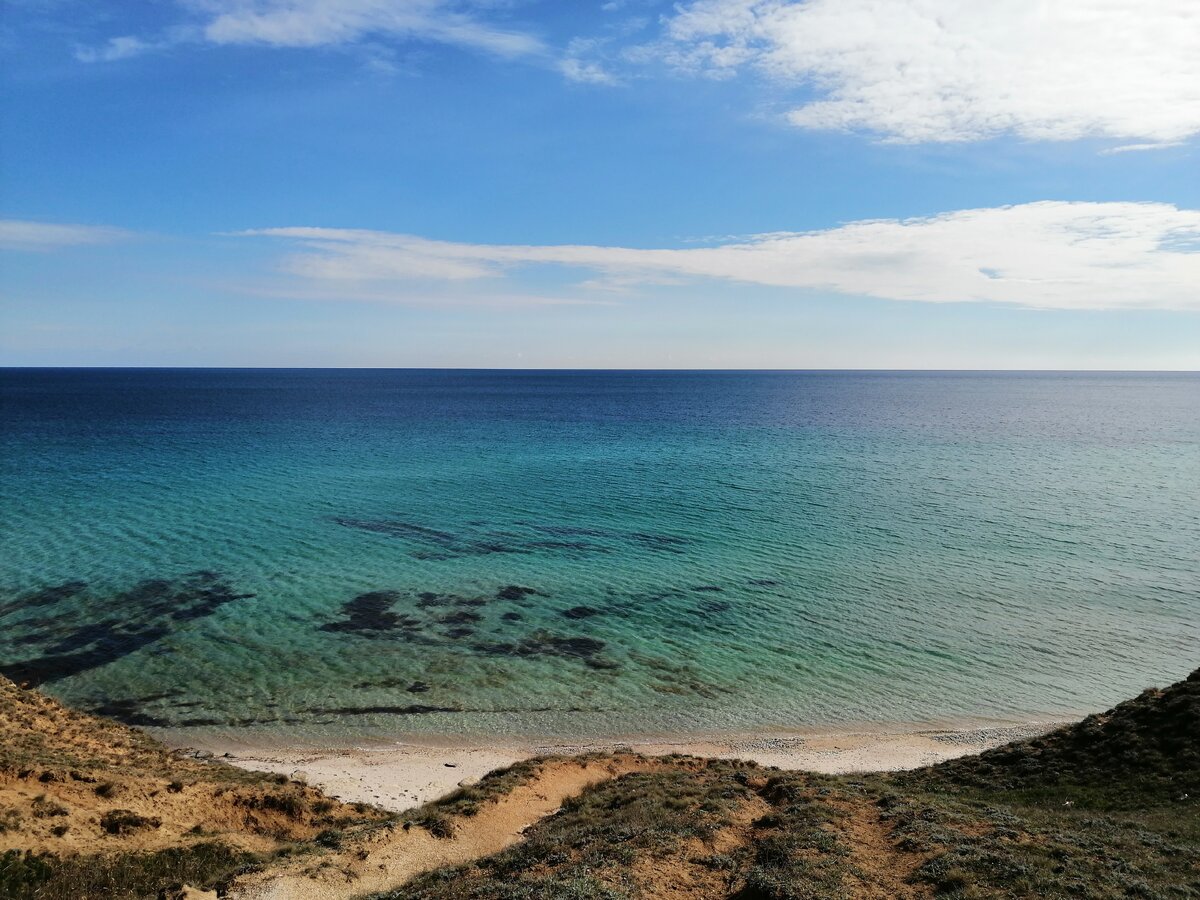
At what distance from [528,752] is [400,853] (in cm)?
1007

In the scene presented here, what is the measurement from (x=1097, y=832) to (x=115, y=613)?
45144 millimetres

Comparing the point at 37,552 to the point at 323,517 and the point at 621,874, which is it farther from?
the point at 621,874

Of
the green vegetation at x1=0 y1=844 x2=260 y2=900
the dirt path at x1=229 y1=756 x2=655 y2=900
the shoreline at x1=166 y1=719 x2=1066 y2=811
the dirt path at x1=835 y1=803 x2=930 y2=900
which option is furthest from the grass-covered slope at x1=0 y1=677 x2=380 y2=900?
the dirt path at x1=835 y1=803 x2=930 y2=900

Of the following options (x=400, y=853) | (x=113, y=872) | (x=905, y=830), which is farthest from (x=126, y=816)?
(x=905, y=830)

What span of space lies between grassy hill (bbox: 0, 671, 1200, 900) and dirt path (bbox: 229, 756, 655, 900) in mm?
69

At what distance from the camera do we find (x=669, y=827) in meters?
17.7

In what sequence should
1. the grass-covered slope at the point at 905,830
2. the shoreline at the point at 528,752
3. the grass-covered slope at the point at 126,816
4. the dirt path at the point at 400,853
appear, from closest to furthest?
the grass-covered slope at the point at 905,830 → the grass-covered slope at the point at 126,816 → the dirt path at the point at 400,853 → the shoreline at the point at 528,752

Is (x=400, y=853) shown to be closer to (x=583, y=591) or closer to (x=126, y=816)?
(x=126, y=816)

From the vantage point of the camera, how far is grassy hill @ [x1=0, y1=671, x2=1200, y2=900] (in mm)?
14703

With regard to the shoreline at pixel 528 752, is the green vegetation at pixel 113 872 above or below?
above

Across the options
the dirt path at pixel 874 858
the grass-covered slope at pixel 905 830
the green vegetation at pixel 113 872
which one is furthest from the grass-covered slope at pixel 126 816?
the dirt path at pixel 874 858

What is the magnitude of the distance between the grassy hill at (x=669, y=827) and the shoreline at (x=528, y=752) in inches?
80.2

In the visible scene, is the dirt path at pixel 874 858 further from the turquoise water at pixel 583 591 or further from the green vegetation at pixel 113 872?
the green vegetation at pixel 113 872

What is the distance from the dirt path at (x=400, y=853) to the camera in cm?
1584
